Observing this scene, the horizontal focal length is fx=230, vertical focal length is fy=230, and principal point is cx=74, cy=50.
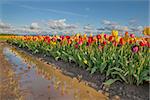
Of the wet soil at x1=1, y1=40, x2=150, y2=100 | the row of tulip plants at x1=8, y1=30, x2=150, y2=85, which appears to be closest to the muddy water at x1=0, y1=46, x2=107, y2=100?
the wet soil at x1=1, y1=40, x2=150, y2=100

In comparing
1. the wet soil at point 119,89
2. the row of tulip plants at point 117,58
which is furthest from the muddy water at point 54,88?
the row of tulip plants at point 117,58

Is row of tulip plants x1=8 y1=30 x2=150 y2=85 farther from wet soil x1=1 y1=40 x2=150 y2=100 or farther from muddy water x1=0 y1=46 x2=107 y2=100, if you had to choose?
muddy water x1=0 y1=46 x2=107 y2=100

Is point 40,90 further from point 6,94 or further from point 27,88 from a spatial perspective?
point 6,94

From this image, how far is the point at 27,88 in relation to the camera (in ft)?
16.7

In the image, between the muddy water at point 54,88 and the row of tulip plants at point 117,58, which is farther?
the row of tulip plants at point 117,58

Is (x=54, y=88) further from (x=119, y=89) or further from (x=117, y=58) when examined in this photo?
(x=117, y=58)

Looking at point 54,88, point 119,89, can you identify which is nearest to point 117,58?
point 119,89

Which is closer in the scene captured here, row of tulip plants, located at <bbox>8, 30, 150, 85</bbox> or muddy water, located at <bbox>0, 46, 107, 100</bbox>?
muddy water, located at <bbox>0, 46, 107, 100</bbox>

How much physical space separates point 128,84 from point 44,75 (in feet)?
8.19

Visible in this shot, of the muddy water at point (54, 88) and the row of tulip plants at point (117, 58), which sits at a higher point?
the row of tulip plants at point (117, 58)

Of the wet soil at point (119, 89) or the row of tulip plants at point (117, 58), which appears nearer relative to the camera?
the wet soil at point (119, 89)

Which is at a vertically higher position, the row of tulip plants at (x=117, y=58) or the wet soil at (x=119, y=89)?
the row of tulip plants at (x=117, y=58)

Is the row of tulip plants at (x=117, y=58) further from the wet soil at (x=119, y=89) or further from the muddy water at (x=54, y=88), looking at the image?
the muddy water at (x=54, y=88)

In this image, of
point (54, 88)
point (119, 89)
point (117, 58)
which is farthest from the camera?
point (117, 58)
